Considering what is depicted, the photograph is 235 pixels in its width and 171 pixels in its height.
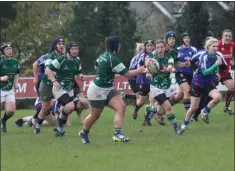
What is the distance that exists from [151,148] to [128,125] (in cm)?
A: 456

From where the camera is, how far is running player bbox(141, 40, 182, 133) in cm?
1313

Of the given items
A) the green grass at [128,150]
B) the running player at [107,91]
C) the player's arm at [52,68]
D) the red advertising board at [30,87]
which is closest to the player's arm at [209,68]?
the green grass at [128,150]

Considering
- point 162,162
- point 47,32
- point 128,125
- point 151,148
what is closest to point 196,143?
point 151,148

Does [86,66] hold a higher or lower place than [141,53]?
lower

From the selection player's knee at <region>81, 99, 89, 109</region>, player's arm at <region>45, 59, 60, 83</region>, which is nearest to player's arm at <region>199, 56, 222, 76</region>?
player's knee at <region>81, 99, 89, 109</region>

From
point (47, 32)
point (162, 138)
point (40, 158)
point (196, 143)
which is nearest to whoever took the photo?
point (40, 158)

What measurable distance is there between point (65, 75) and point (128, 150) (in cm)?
274

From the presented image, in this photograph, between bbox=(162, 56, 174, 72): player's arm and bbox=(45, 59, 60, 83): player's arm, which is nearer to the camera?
bbox=(45, 59, 60, 83): player's arm

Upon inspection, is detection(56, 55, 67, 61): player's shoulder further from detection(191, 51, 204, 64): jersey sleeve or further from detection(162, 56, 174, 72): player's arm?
detection(191, 51, 204, 64): jersey sleeve

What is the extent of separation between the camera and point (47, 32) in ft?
140

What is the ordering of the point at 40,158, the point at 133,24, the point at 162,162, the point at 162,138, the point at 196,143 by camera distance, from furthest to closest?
the point at 133,24, the point at 162,138, the point at 196,143, the point at 40,158, the point at 162,162

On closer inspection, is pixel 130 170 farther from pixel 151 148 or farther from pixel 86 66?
pixel 86 66

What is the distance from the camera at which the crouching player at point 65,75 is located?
42.2 feet

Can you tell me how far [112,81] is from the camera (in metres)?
11.9
